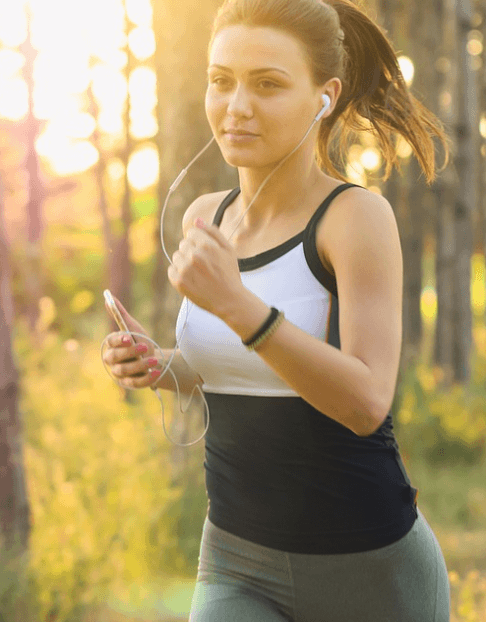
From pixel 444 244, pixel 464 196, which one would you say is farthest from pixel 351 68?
pixel 444 244

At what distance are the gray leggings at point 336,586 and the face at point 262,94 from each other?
849 mm

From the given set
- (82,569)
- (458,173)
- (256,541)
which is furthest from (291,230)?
(458,173)

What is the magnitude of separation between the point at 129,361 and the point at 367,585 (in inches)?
28.8

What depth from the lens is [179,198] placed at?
513 centimetres

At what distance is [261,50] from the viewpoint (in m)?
1.92

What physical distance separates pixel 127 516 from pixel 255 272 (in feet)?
10.1

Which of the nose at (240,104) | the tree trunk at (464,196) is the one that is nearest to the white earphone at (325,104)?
the nose at (240,104)

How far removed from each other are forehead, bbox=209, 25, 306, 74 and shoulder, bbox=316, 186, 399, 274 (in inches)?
12.1

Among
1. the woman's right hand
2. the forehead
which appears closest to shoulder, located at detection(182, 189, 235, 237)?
the woman's right hand

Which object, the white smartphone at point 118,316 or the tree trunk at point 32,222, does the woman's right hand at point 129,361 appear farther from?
the tree trunk at point 32,222

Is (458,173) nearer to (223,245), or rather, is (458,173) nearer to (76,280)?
(223,245)

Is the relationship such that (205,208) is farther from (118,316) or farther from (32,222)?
(32,222)

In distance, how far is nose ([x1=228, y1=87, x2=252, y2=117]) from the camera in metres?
1.91

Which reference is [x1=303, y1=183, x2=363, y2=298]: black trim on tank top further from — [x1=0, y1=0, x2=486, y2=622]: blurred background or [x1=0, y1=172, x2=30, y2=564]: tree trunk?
[x1=0, y1=172, x2=30, y2=564]: tree trunk
